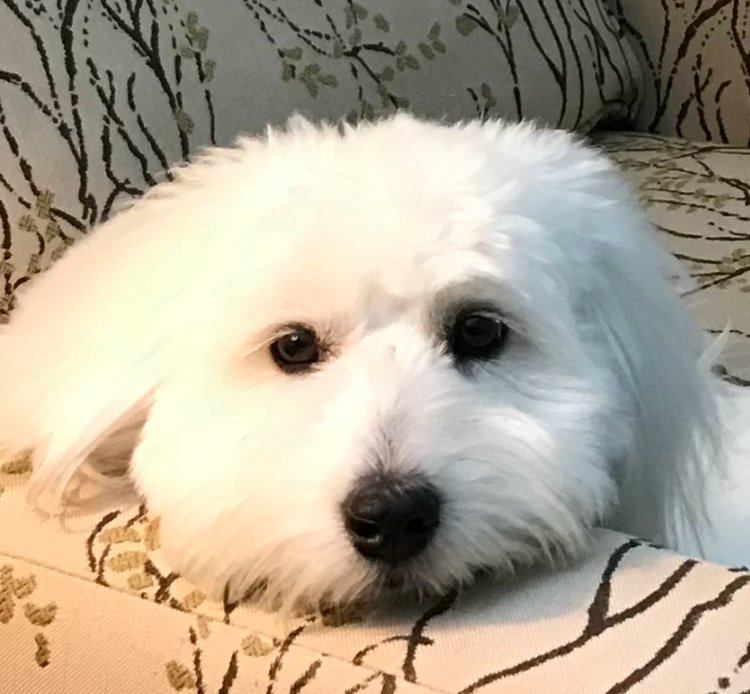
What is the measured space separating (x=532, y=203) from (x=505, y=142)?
0.26ft

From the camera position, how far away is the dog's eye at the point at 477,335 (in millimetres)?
912

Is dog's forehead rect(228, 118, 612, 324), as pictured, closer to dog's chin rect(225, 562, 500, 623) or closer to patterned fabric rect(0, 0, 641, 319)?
dog's chin rect(225, 562, 500, 623)

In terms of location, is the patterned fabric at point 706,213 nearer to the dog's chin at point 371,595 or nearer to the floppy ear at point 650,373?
the floppy ear at point 650,373

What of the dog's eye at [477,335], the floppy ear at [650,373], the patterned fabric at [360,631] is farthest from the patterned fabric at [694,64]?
the patterned fabric at [360,631]

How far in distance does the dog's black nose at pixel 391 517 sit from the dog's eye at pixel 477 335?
0.16m

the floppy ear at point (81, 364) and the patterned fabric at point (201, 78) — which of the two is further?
the patterned fabric at point (201, 78)

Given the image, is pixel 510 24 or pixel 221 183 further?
pixel 510 24

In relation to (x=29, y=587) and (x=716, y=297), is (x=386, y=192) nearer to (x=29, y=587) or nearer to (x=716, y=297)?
(x=29, y=587)

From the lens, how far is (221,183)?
0.94m

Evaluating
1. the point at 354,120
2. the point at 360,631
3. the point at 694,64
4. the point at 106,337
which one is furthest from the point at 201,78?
the point at 694,64

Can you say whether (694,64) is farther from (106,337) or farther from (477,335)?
(106,337)

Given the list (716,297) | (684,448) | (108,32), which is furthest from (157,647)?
(716,297)

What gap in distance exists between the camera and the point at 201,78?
136 cm

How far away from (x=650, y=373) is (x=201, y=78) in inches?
26.0
